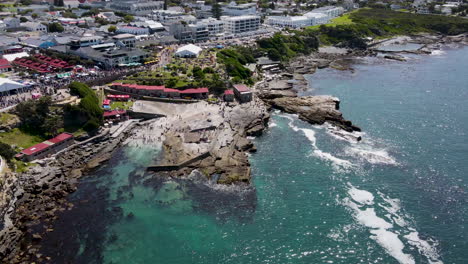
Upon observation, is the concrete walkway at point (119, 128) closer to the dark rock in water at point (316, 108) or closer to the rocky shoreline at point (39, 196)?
the rocky shoreline at point (39, 196)

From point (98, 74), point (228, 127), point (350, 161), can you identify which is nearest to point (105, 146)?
point (228, 127)

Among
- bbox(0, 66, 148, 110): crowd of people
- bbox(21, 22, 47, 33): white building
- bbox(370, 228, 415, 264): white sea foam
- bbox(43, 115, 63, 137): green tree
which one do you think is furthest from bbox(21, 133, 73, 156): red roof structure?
bbox(21, 22, 47, 33): white building

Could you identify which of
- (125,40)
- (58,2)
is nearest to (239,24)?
(125,40)

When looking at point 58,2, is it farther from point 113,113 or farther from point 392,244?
point 392,244

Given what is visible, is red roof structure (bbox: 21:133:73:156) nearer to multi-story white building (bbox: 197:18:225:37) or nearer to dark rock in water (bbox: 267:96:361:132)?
dark rock in water (bbox: 267:96:361:132)

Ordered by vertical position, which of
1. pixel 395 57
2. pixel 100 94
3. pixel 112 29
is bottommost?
pixel 100 94

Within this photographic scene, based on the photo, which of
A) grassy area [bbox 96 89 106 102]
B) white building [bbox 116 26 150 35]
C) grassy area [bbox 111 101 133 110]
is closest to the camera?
grassy area [bbox 111 101 133 110]
